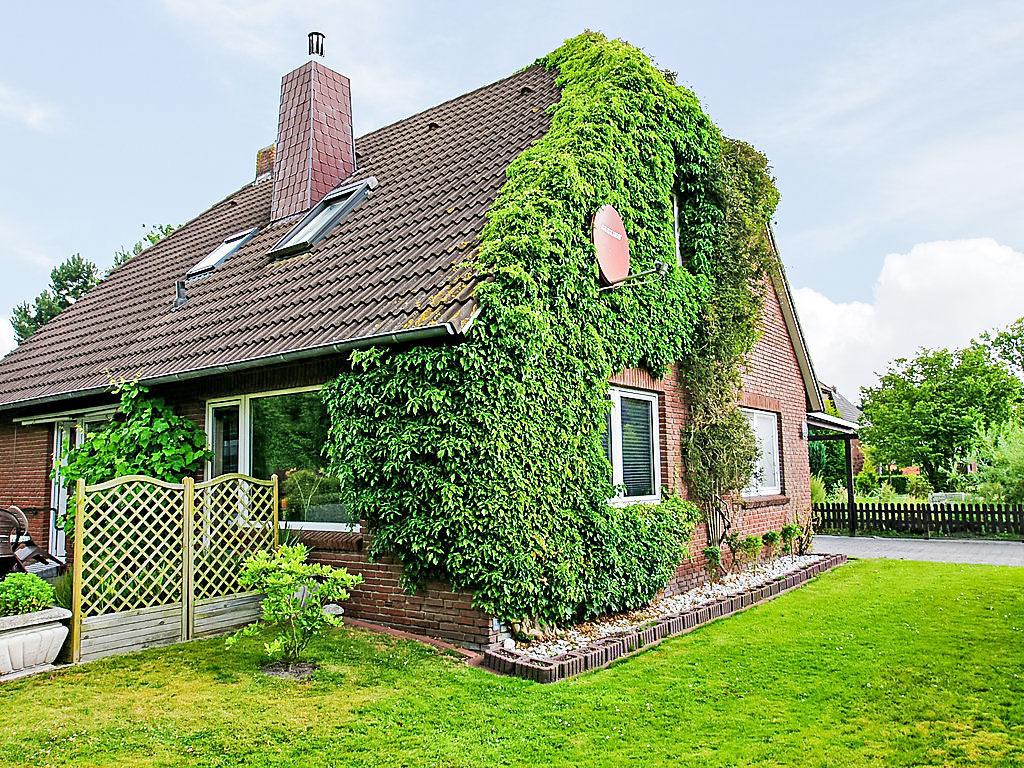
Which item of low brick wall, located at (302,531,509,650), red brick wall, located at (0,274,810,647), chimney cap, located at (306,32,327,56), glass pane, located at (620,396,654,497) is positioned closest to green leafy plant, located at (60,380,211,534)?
red brick wall, located at (0,274,810,647)

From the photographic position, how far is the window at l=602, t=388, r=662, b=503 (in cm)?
929

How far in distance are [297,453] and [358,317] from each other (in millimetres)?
1916

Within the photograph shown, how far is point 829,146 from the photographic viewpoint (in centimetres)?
1507

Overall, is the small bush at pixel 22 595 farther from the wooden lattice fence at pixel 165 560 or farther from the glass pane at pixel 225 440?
the glass pane at pixel 225 440

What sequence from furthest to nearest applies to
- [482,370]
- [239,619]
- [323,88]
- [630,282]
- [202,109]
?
[202,109] → [323,88] → [630,282] → [239,619] → [482,370]

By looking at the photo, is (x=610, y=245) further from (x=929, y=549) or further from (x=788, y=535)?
(x=929, y=549)

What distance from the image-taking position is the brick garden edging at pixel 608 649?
20.8 feet

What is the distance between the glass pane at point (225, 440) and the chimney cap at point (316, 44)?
7.27 meters

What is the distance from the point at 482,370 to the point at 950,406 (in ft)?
120

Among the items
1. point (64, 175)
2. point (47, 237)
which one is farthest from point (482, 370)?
point (47, 237)

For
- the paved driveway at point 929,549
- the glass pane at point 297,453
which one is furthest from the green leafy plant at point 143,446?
the paved driveway at point 929,549

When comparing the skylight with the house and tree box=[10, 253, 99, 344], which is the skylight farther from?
tree box=[10, 253, 99, 344]

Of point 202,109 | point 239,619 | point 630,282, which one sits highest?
point 202,109

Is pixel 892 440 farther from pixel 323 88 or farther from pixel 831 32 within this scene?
pixel 323 88
